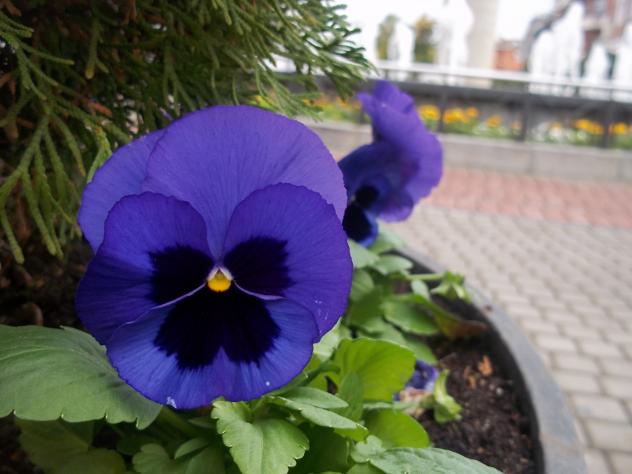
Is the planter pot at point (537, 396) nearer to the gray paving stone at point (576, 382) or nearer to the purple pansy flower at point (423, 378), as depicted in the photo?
the purple pansy flower at point (423, 378)

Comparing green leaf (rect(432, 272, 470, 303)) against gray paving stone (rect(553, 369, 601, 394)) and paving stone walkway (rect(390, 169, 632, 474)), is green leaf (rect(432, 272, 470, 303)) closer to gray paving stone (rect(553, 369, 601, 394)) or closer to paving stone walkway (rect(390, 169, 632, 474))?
paving stone walkway (rect(390, 169, 632, 474))

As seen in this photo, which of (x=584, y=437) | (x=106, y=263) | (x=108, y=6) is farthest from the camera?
(x=584, y=437)

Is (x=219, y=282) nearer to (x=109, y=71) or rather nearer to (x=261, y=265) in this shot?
(x=261, y=265)

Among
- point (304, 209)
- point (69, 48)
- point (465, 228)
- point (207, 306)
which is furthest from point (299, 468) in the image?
point (465, 228)

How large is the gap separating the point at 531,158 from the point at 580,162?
69cm

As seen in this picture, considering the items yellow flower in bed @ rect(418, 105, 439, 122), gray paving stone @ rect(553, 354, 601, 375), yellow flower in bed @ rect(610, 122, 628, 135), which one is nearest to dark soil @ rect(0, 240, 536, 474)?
gray paving stone @ rect(553, 354, 601, 375)

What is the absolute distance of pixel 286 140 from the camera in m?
1.06

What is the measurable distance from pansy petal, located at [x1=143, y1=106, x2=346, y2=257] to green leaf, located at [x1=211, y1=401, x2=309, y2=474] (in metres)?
0.30

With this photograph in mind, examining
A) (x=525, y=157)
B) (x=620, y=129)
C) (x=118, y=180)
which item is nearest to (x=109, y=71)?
(x=118, y=180)

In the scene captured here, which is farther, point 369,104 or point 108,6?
point 369,104

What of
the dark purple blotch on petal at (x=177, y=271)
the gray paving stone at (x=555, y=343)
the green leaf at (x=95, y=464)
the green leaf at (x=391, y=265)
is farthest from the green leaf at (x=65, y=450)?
the gray paving stone at (x=555, y=343)

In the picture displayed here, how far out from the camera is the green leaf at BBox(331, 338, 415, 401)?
1587 mm

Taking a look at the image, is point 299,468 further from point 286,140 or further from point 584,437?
point 584,437

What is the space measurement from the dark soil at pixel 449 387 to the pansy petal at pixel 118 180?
0.65m
